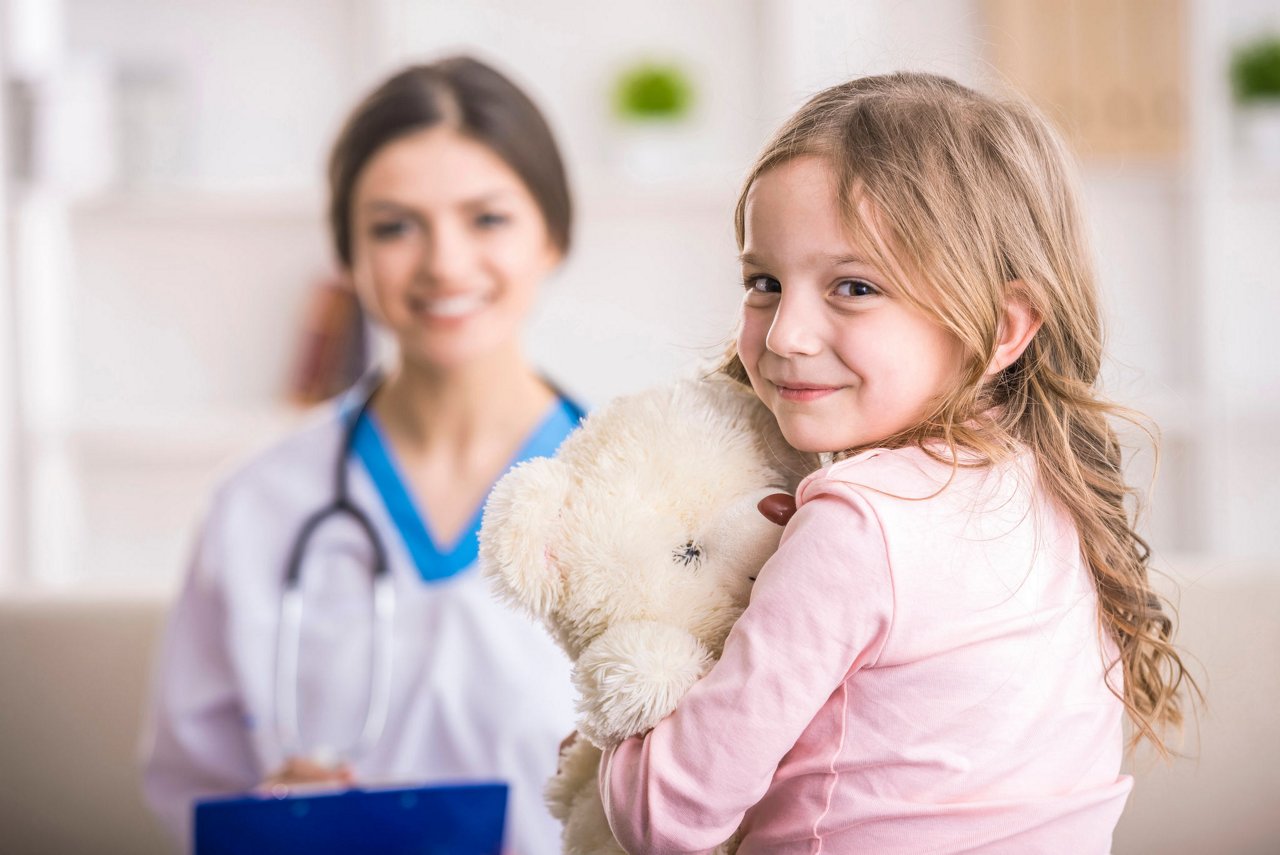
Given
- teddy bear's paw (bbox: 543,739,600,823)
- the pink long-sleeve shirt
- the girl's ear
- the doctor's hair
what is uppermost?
the doctor's hair

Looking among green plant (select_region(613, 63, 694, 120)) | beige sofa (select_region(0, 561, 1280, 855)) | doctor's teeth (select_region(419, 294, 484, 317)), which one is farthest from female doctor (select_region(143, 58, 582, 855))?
green plant (select_region(613, 63, 694, 120))

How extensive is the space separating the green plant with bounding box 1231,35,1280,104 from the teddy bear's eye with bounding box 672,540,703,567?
6.78ft

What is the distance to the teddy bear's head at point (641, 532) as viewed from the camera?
64 cm

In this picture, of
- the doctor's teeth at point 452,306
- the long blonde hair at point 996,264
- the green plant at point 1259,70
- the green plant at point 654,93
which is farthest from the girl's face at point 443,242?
the green plant at point 1259,70

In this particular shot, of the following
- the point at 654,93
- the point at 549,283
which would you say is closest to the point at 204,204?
the point at 549,283

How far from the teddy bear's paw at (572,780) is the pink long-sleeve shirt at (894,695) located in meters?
0.10

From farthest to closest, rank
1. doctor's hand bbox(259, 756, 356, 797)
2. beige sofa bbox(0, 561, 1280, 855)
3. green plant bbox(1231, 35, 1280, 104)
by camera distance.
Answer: green plant bbox(1231, 35, 1280, 104), beige sofa bbox(0, 561, 1280, 855), doctor's hand bbox(259, 756, 356, 797)

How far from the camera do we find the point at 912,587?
593mm

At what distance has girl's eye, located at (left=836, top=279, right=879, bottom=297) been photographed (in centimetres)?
63

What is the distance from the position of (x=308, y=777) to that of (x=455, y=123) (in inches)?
27.8

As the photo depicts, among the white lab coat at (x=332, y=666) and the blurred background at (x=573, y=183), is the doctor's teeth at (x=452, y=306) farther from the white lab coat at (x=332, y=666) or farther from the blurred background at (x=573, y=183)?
the blurred background at (x=573, y=183)

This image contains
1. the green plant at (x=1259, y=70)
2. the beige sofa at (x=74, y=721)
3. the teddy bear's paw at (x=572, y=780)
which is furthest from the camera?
the green plant at (x=1259, y=70)

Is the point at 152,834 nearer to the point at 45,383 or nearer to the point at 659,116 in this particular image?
the point at 45,383

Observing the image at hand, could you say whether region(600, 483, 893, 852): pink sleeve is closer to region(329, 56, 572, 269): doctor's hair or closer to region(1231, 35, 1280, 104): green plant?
region(329, 56, 572, 269): doctor's hair
